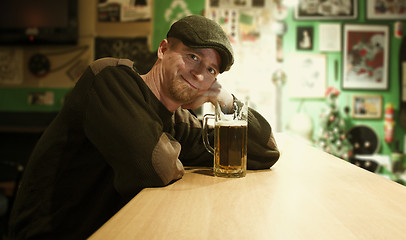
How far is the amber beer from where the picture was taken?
2.64 feet

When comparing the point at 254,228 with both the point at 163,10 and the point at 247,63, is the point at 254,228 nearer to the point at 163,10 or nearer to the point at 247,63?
the point at 247,63

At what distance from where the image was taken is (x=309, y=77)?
307 cm

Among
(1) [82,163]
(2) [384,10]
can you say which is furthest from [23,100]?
(2) [384,10]

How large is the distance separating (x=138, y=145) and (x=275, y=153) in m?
0.41

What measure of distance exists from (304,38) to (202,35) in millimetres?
2505

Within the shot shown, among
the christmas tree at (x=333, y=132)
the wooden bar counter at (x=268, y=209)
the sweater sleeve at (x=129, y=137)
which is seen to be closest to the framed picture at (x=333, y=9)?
the christmas tree at (x=333, y=132)

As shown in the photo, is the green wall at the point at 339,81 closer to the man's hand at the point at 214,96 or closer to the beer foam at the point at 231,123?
the man's hand at the point at 214,96

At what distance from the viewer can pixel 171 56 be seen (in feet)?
2.94

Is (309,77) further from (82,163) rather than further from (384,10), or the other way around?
(82,163)

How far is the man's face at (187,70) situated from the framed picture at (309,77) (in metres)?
2.32

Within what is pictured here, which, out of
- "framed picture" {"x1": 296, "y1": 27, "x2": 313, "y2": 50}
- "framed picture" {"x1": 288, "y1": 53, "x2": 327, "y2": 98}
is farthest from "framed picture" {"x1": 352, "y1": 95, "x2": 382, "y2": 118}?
"framed picture" {"x1": 296, "y1": 27, "x2": 313, "y2": 50}

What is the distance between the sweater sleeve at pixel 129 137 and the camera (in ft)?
2.27

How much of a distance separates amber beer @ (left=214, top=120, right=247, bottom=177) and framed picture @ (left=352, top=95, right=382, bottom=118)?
258 centimetres

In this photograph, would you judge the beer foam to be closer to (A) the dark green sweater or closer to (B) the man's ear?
(A) the dark green sweater
